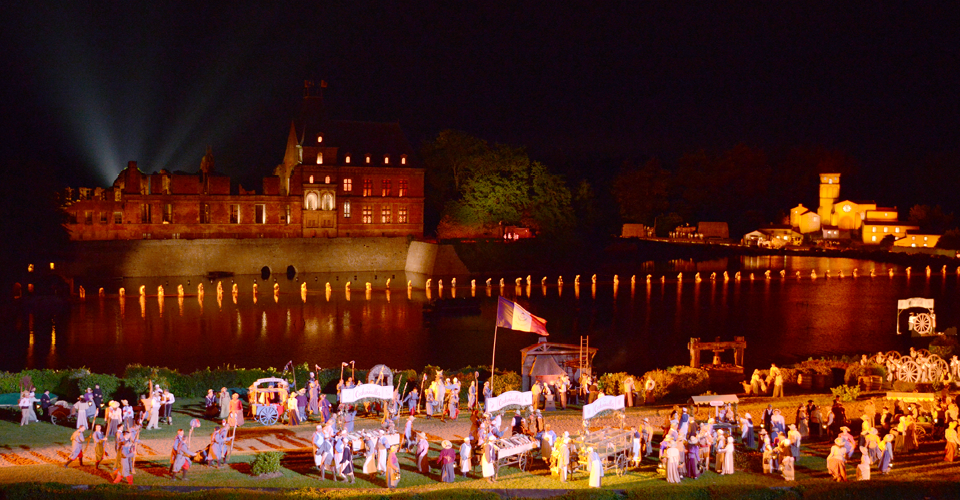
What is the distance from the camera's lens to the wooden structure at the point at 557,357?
91.5ft

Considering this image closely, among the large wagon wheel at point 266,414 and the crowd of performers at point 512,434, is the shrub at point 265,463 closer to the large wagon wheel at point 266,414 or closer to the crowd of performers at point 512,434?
the crowd of performers at point 512,434

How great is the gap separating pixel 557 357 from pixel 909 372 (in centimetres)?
1330

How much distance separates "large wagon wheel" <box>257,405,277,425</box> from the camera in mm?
21406

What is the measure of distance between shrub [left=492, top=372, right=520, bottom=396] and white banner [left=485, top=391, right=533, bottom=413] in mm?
5537

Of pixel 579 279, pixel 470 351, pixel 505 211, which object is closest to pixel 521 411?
pixel 470 351

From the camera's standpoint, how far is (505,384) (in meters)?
26.5

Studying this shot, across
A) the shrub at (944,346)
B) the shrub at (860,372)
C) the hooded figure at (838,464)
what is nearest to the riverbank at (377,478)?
the hooded figure at (838,464)

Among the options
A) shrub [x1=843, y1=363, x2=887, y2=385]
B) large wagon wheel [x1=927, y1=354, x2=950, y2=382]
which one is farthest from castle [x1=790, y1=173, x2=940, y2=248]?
shrub [x1=843, y1=363, x2=887, y2=385]

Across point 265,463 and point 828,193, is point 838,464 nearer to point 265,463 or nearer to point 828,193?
point 265,463

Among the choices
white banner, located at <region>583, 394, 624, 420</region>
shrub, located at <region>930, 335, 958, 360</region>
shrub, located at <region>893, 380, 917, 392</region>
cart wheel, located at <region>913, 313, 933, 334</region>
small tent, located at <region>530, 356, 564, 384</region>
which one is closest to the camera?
white banner, located at <region>583, 394, 624, 420</region>

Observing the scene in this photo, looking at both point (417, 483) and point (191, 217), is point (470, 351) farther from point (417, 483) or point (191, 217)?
point (191, 217)

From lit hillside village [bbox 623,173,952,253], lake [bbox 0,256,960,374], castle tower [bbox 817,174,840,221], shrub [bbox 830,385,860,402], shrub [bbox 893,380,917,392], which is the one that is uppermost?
castle tower [bbox 817,174,840,221]

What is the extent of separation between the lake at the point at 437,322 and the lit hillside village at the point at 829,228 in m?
38.4

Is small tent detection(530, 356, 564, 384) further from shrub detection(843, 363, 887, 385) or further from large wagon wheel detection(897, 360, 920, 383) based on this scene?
large wagon wheel detection(897, 360, 920, 383)
